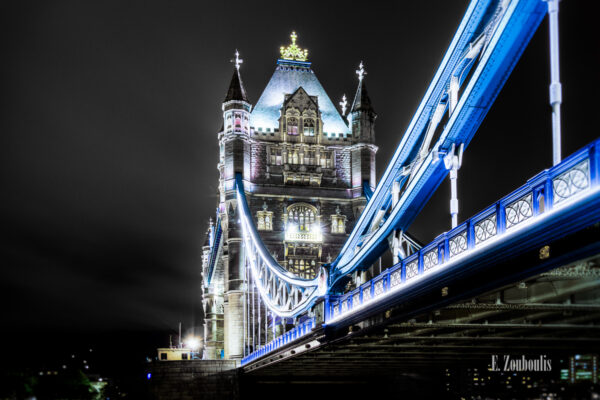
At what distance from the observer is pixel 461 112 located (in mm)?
16062

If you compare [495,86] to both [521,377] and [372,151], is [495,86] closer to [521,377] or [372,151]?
[372,151]

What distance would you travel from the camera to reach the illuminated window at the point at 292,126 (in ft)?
192

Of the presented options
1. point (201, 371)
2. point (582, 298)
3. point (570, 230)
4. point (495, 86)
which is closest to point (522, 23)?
point (495, 86)

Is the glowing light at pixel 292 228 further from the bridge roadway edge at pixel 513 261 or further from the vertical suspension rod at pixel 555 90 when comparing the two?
the vertical suspension rod at pixel 555 90

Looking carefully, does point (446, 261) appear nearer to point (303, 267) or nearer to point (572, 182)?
point (572, 182)

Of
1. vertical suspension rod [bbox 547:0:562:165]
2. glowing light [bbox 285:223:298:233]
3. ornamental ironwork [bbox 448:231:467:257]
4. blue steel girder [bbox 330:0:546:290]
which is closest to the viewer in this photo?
vertical suspension rod [bbox 547:0:562:165]

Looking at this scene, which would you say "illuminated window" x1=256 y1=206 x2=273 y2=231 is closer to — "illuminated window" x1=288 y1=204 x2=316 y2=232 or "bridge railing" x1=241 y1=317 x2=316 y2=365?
"illuminated window" x1=288 y1=204 x2=316 y2=232

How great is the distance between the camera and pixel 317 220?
5672cm

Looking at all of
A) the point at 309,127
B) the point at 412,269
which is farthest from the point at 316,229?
the point at 412,269

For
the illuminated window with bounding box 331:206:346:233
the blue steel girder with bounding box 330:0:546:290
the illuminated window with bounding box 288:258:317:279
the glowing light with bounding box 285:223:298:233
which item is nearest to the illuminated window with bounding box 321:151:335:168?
the illuminated window with bounding box 331:206:346:233

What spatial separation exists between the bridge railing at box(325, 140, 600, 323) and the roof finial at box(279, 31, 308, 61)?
44771mm

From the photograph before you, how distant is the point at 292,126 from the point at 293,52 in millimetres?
7730

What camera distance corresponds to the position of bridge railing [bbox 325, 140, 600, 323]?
10406 mm

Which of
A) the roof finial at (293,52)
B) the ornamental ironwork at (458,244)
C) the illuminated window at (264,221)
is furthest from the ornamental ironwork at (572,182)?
the roof finial at (293,52)
